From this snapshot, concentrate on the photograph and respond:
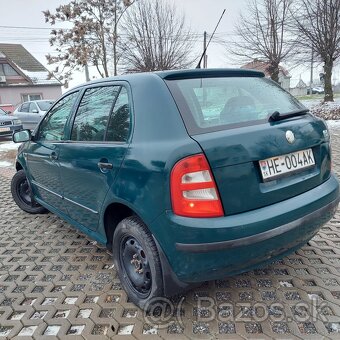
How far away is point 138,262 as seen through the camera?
92.0 inches

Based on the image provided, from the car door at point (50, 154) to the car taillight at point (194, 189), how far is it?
66.7 inches

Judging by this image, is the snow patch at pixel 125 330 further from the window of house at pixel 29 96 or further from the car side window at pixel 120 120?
the window of house at pixel 29 96

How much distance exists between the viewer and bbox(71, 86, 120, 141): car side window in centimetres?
255

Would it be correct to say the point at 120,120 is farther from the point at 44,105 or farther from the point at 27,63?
the point at 27,63

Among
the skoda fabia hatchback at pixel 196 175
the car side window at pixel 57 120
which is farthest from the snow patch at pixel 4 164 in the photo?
the skoda fabia hatchback at pixel 196 175

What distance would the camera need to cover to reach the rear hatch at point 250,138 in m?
1.88

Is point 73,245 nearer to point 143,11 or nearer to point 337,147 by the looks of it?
point 337,147

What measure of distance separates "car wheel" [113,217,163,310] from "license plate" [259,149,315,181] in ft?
2.83

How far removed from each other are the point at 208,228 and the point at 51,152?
2.08 m

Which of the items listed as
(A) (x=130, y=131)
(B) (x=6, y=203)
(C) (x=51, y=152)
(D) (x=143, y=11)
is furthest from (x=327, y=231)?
(D) (x=143, y=11)

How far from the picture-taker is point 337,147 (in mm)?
7668

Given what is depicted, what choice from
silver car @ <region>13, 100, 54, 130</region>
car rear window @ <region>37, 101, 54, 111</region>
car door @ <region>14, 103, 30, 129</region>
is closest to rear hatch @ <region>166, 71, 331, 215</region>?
silver car @ <region>13, 100, 54, 130</region>

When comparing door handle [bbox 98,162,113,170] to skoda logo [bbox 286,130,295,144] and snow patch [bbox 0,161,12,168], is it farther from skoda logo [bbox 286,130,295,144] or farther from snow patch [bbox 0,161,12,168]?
snow patch [bbox 0,161,12,168]

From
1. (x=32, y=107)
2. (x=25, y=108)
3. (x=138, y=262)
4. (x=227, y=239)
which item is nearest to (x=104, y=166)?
(x=138, y=262)
